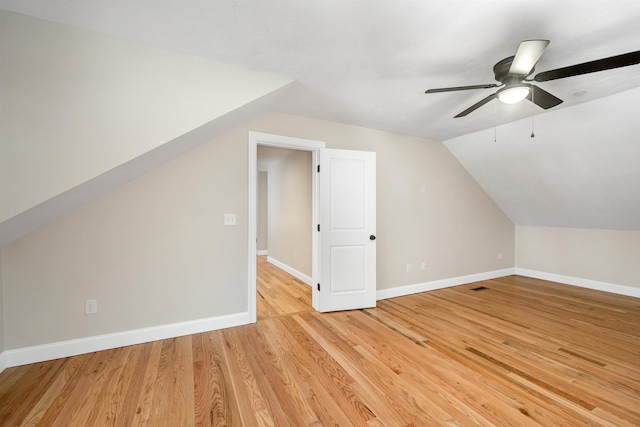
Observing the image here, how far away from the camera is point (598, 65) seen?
5.28 ft

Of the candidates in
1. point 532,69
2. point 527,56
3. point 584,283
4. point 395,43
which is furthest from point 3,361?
point 584,283

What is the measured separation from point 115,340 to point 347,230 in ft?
8.92

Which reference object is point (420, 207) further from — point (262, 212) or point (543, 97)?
point (262, 212)

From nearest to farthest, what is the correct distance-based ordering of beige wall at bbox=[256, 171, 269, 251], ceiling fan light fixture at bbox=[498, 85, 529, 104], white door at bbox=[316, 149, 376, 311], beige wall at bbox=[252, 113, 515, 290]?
ceiling fan light fixture at bbox=[498, 85, 529, 104] < white door at bbox=[316, 149, 376, 311] < beige wall at bbox=[252, 113, 515, 290] < beige wall at bbox=[256, 171, 269, 251]

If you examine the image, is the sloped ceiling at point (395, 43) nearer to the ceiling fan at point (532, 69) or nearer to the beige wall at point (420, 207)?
the ceiling fan at point (532, 69)

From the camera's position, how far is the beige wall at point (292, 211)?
4.82 meters

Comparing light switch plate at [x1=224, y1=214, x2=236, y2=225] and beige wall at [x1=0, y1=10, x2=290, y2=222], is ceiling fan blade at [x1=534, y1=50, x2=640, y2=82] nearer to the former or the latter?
beige wall at [x1=0, y1=10, x2=290, y2=222]

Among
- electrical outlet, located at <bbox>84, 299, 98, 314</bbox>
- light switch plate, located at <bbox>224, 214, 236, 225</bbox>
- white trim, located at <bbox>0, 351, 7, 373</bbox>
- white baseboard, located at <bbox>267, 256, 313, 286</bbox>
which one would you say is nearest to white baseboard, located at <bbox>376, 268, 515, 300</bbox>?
white baseboard, located at <bbox>267, 256, 313, 286</bbox>

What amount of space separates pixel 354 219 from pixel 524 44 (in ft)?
8.00

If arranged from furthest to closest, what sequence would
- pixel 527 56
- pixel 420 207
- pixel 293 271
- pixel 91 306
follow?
pixel 293 271 → pixel 420 207 → pixel 91 306 → pixel 527 56

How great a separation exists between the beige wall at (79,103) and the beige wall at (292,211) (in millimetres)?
2765

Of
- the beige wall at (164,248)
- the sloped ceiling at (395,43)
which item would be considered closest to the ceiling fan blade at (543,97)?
the sloped ceiling at (395,43)

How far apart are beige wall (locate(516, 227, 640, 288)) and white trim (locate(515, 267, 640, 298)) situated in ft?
0.18

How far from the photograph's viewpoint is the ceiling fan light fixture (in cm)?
198
